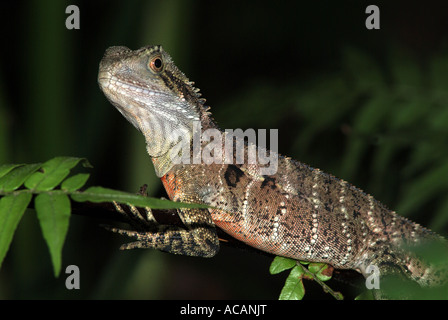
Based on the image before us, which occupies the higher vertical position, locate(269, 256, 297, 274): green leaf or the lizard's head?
the lizard's head

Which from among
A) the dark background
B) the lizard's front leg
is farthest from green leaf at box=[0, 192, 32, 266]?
the dark background

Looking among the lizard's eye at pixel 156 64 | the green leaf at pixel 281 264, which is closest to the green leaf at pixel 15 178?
the lizard's eye at pixel 156 64

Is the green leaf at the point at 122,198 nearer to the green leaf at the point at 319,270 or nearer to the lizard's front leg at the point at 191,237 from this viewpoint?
the lizard's front leg at the point at 191,237

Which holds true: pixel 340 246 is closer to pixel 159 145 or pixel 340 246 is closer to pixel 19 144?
pixel 159 145

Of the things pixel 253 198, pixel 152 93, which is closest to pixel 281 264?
pixel 253 198

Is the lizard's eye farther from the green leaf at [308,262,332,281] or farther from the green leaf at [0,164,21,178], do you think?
the green leaf at [308,262,332,281]

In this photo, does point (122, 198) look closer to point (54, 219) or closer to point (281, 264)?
point (54, 219)

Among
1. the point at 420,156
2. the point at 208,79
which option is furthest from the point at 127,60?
the point at 208,79

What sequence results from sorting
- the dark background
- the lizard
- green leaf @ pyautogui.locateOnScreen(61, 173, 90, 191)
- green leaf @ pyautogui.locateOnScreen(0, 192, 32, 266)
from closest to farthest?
green leaf @ pyautogui.locateOnScreen(0, 192, 32, 266) < green leaf @ pyautogui.locateOnScreen(61, 173, 90, 191) < the lizard < the dark background
